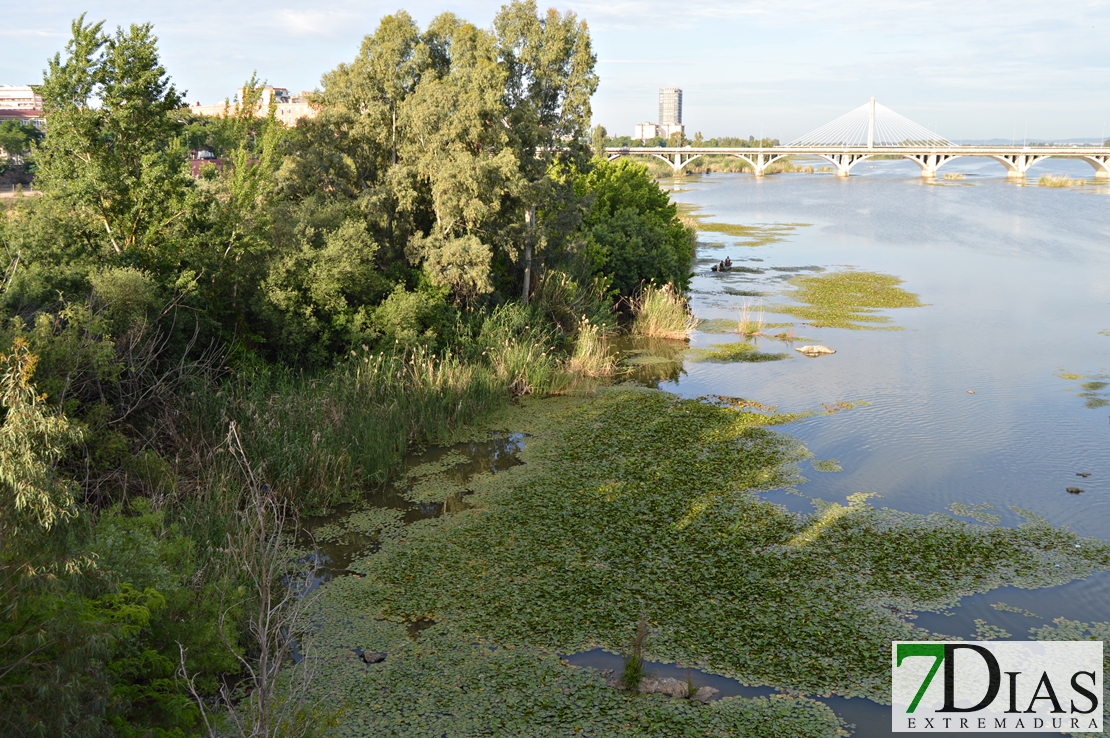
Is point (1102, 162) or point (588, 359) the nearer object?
point (588, 359)

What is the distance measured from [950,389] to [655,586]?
8815 millimetres

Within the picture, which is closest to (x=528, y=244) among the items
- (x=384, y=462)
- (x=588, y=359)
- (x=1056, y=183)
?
(x=588, y=359)

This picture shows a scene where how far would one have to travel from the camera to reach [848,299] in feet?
72.0

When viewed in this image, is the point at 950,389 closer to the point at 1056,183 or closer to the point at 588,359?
the point at 588,359

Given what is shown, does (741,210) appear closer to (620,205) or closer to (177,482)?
(620,205)

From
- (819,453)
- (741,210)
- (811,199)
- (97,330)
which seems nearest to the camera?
(97,330)

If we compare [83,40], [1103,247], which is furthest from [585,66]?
[1103,247]

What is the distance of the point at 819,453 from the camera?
35.4 feet

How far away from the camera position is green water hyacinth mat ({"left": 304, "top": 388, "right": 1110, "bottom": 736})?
578cm

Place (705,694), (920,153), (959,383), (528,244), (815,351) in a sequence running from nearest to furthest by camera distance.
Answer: (705,694)
(959,383)
(528,244)
(815,351)
(920,153)

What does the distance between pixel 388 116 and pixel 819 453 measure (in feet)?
28.8

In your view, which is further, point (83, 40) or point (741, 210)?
point (741, 210)

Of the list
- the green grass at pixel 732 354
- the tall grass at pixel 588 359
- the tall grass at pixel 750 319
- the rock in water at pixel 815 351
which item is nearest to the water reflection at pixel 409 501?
the tall grass at pixel 588 359

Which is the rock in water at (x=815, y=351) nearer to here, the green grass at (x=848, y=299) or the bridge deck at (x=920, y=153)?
the green grass at (x=848, y=299)
